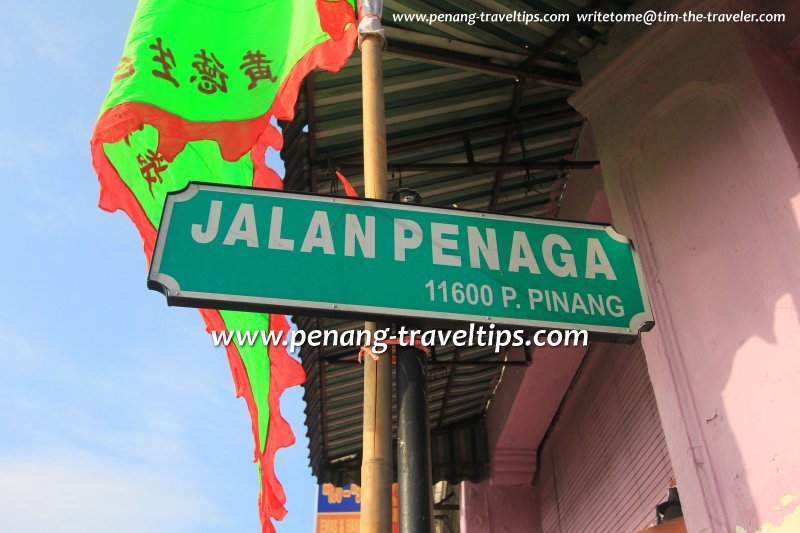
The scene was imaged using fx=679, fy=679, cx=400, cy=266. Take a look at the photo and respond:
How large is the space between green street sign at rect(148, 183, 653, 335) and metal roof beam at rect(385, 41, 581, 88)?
8.35 feet

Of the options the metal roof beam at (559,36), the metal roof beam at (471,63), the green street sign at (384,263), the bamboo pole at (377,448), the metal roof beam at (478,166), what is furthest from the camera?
the metal roof beam at (478,166)

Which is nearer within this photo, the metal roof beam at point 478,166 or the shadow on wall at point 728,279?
the shadow on wall at point 728,279

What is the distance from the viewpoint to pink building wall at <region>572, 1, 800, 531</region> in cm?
287

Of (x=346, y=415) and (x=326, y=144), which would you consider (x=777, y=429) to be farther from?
(x=346, y=415)

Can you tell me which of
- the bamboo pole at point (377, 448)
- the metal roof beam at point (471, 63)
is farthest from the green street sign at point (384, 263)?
the metal roof beam at point (471, 63)

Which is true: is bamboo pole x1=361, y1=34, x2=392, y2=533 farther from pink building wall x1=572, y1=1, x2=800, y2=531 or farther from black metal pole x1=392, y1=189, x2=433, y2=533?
pink building wall x1=572, y1=1, x2=800, y2=531

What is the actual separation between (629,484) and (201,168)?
169 inches

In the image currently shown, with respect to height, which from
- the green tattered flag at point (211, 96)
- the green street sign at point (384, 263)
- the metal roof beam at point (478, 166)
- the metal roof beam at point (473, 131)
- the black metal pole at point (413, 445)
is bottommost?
the black metal pole at point (413, 445)

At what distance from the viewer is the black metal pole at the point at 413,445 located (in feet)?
4.65

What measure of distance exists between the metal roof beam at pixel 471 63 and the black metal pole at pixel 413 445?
3066mm

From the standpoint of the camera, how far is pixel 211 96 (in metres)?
3.36

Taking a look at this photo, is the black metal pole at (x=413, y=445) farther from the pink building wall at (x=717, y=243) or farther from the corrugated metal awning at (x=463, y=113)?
the corrugated metal awning at (x=463, y=113)

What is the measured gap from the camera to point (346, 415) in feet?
23.6

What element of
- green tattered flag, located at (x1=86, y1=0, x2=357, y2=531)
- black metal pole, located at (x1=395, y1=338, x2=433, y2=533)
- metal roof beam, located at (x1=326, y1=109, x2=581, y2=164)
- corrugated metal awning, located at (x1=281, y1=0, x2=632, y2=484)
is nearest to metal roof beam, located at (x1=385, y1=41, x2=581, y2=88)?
corrugated metal awning, located at (x1=281, y1=0, x2=632, y2=484)
